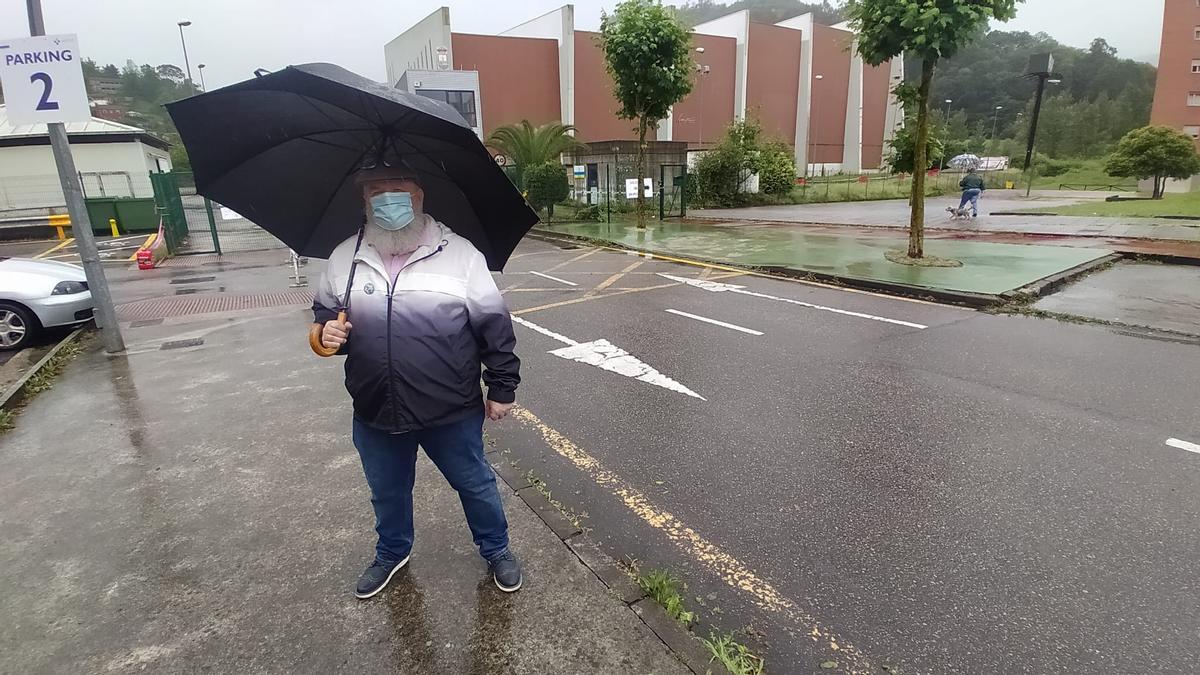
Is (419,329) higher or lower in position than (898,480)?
higher

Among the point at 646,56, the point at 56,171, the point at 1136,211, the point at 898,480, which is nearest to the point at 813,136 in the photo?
the point at 1136,211

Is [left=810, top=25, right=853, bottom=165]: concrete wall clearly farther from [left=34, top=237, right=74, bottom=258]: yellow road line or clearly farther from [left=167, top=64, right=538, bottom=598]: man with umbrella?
[left=167, top=64, right=538, bottom=598]: man with umbrella

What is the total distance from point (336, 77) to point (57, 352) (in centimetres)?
665

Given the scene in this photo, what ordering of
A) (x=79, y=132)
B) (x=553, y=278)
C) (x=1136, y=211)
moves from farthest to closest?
(x=79, y=132) < (x=1136, y=211) < (x=553, y=278)

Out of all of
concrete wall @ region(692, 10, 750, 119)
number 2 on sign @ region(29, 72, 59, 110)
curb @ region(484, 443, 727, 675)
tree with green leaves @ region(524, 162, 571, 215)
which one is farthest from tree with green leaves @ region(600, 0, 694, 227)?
concrete wall @ region(692, 10, 750, 119)

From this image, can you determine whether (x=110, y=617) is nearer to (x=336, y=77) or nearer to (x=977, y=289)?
(x=336, y=77)

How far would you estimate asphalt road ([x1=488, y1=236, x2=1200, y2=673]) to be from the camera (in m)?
2.61

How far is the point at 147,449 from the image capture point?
4309mm

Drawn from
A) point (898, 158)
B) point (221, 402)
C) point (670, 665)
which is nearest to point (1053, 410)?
point (670, 665)

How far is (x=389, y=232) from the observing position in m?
2.40

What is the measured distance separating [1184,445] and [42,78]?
9566mm

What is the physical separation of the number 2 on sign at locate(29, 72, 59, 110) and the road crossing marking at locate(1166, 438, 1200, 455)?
937cm

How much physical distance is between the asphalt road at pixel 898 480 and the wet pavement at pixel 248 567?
625mm

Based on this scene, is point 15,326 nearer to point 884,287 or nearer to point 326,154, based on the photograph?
point 326,154
